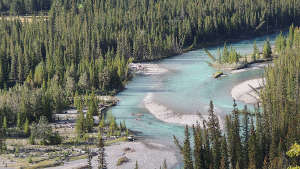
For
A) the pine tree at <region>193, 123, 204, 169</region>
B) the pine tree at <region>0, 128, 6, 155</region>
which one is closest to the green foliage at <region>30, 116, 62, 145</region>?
the pine tree at <region>0, 128, 6, 155</region>

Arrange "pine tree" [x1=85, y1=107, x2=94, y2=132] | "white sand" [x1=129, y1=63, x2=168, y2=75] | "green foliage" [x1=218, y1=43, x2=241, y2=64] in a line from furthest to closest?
1. "white sand" [x1=129, y1=63, x2=168, y2=75]
2. "green foliage" [x1=218, y1=43, x2=241, y2=64]
3. "pine tree" [x1=85, y1=107, x2=94, y2=132]

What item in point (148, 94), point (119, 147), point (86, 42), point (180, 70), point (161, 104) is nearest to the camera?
point (119, 147)

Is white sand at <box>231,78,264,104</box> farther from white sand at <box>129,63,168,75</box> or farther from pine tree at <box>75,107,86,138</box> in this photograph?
pine tree at <box>75,107,86,138</box>

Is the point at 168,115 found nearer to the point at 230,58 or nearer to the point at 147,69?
the point at 147,69

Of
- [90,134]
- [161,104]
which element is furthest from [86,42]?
[90,134]

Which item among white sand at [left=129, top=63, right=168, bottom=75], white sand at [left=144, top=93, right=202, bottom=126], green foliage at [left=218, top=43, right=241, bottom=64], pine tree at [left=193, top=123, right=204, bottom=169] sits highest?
green foliage at [left=218, top=43, right=241, bottom=64]

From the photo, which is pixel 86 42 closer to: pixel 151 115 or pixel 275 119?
pixel 151 115

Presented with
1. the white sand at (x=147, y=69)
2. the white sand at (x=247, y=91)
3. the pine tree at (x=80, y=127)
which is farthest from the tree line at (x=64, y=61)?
the white sand at (x=247, y=91)
